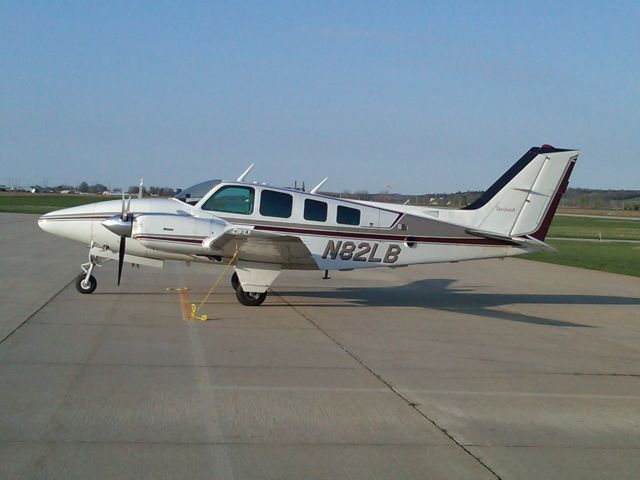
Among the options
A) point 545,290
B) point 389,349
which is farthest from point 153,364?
point 545,290

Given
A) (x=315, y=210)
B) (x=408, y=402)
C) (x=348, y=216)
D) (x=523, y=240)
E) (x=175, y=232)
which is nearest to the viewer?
(x=408, y=402)

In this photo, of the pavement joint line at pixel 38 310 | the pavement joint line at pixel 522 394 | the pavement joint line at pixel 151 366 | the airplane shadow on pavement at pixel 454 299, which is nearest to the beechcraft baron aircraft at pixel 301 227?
the pavement joint line at pixel 38 310

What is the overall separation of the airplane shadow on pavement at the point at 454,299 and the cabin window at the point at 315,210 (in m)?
1.86

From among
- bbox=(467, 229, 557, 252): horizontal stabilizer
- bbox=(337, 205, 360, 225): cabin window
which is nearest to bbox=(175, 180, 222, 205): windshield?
bbox=(337, 205, 360, 225): cabin window

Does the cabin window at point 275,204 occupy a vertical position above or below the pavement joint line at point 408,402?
above

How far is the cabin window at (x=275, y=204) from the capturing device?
1469 cm

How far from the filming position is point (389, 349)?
35.8 feet

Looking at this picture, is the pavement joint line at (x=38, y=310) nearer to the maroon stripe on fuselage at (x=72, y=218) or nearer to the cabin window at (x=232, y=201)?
the maroon stripe on fuselage at (x=72, y=218)

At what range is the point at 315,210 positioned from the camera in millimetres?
14992

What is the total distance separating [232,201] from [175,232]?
1.44m

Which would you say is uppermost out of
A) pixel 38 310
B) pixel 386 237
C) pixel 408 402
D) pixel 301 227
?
pixel 301 227

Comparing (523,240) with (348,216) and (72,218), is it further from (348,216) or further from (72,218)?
(72,218)

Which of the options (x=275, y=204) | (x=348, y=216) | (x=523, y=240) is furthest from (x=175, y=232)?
(x=523, y=240)

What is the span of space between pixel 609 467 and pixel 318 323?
7.39m
